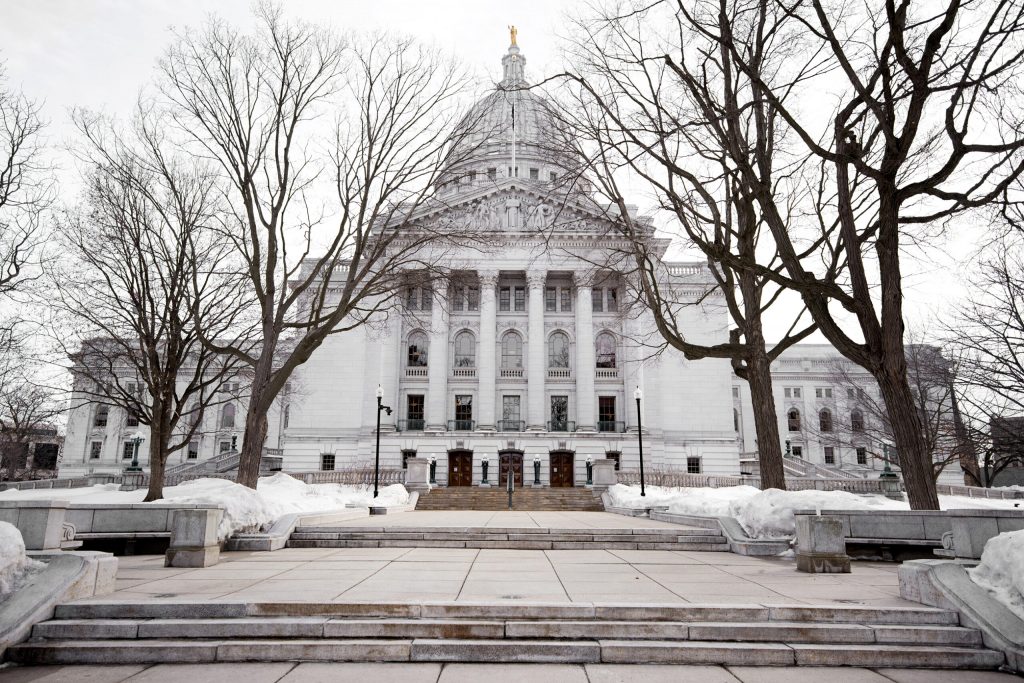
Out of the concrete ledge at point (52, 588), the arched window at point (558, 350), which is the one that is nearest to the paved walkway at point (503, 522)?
the concrete ledge at point (52, 588)

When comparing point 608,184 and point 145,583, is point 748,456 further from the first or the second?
point 145,583

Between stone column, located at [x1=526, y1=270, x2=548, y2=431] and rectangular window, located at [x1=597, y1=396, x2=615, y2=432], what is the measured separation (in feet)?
14.2

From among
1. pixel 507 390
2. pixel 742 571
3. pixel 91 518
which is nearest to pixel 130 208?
pixel 91 518

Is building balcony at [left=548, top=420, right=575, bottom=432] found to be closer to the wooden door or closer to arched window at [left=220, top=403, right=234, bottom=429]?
the wooden door

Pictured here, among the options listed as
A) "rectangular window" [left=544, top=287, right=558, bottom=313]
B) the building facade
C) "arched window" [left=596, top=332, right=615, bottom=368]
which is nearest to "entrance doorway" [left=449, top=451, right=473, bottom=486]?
the building facade

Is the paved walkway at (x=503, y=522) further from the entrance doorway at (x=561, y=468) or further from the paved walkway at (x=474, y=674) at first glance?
the entrance doorway at (x=561, y=468)

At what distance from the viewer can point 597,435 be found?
43.3 m

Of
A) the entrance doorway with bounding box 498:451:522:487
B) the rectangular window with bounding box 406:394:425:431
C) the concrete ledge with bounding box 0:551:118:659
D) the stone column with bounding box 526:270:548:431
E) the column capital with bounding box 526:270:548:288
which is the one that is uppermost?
the column capital with bounding box 526:270:548:288

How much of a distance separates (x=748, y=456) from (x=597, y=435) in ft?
72.5

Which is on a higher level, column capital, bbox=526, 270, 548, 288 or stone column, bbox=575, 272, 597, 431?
column capital, bbox=526, 270, 548, 288

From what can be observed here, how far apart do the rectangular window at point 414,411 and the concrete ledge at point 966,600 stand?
131 ft

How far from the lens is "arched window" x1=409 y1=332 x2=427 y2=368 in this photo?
1839 inches

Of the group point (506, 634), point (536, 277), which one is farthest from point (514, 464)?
point (506, 634)

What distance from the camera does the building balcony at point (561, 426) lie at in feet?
146
